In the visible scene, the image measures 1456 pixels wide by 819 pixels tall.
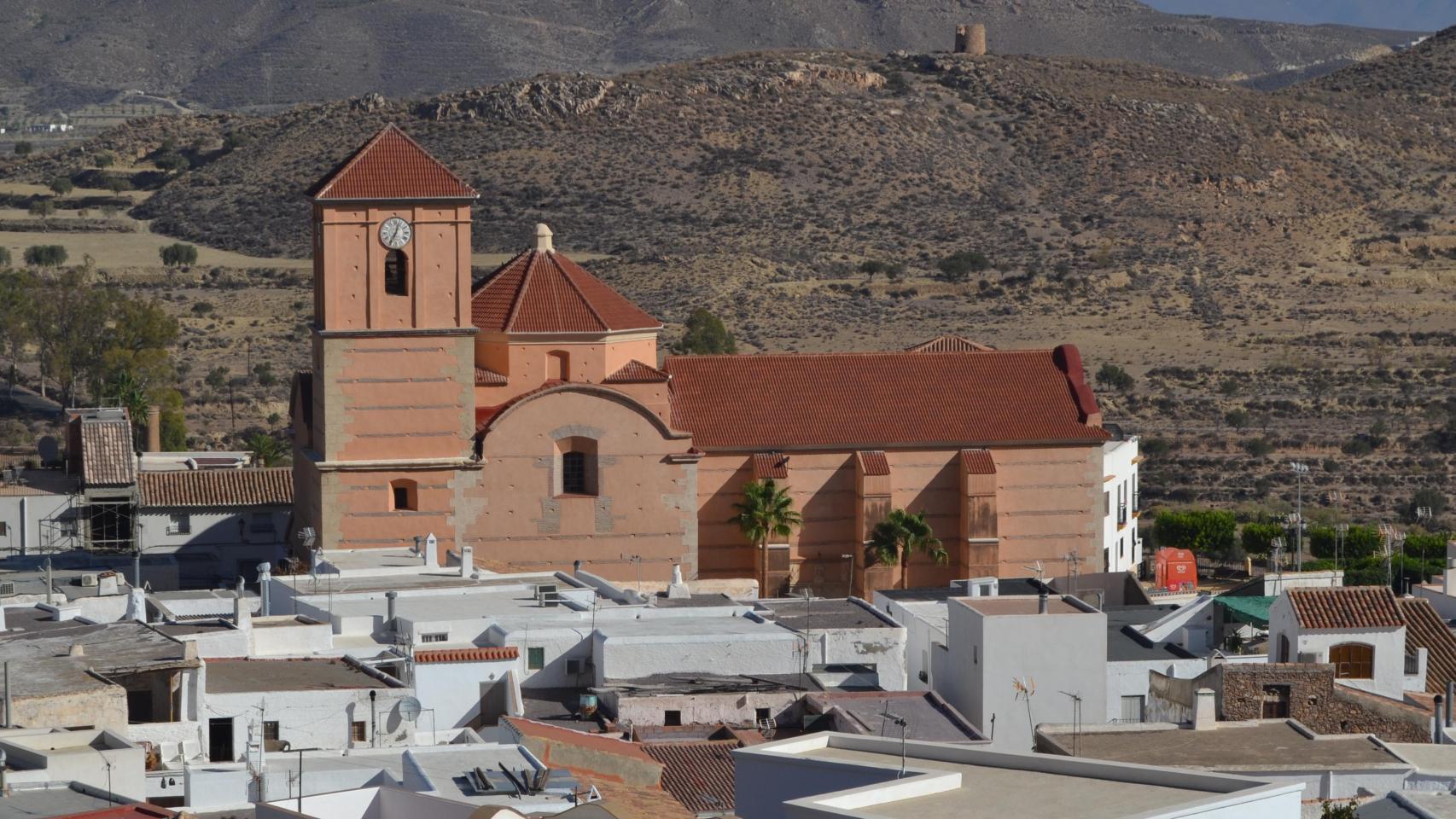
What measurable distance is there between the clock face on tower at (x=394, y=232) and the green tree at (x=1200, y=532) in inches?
895

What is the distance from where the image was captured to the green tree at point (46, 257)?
103812mm

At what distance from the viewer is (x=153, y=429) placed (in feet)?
218

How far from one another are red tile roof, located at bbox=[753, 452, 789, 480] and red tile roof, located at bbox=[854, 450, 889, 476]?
1.40 m

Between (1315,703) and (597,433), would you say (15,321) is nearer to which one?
(597,433)

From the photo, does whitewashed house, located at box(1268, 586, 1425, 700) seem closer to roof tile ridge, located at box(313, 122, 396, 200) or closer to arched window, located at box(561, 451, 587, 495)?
arched window, located at box(561, 451, 587, 495)

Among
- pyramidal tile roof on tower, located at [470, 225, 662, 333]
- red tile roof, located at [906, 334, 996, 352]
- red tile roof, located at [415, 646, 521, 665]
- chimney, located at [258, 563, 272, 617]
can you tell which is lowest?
red tile roof, located at [415, 646, 521, 665]

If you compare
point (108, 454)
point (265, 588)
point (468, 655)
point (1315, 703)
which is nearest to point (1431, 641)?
point (1315, 703)

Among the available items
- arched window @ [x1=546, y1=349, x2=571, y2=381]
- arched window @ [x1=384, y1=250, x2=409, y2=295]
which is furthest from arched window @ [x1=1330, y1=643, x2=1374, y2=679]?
arched window @ [x1=384, y1=250, x2=409, y2=295]

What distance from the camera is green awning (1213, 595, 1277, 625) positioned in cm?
4106

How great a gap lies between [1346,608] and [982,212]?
78.1 metres

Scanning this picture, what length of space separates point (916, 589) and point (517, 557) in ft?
23.6

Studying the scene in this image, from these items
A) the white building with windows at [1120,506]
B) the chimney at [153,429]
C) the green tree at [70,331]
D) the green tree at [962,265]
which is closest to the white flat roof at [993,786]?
A: the white building with windows at [1120,506]

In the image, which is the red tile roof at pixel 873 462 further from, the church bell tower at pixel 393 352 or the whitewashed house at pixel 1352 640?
the whitewashed house at pixel 1352 640

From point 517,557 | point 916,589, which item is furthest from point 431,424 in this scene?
point 916,589
